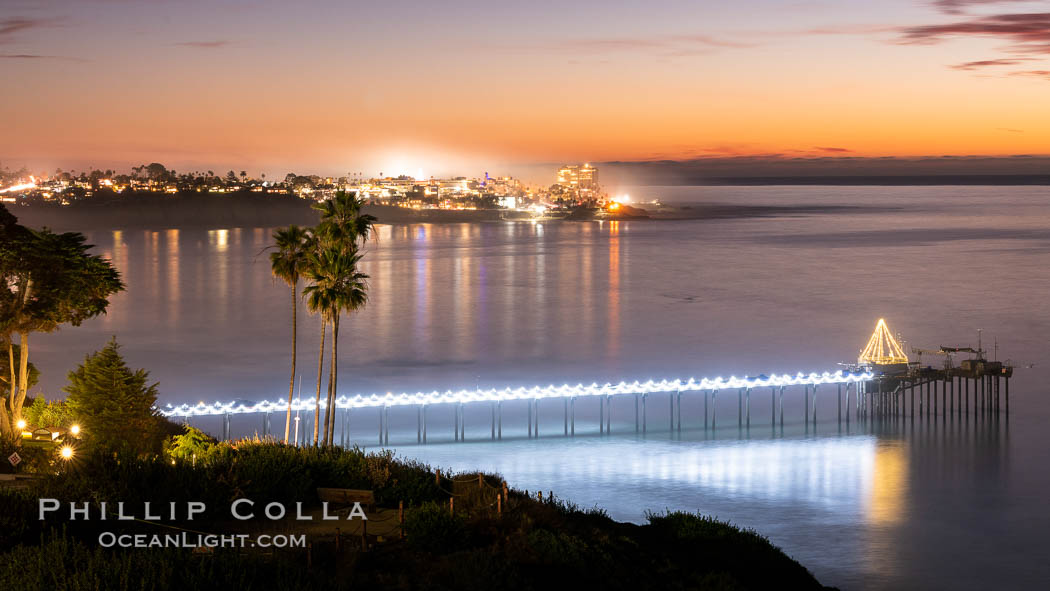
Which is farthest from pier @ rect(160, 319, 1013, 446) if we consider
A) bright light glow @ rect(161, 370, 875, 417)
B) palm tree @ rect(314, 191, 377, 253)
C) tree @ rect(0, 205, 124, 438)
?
tree @ rect(0, 205, 124, 438)

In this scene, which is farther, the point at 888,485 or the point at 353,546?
the point at 888,485

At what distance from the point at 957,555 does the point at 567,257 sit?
434 ft

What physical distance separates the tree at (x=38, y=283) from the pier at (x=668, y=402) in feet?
54.2

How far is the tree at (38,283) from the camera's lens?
3042cm

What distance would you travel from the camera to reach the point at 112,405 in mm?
31906

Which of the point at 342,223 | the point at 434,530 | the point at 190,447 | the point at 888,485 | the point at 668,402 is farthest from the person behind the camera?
the point at 668,402

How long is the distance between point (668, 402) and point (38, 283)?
113 feet

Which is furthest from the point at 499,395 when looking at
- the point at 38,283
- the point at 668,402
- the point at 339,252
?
the point at 38,283

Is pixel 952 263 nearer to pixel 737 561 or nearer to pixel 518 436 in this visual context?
pixel 518 436

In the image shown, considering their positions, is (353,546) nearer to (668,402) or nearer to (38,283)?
(38,283)

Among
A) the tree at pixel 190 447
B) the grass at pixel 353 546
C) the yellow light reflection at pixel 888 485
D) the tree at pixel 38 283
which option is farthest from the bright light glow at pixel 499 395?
the grass at pixel 353 546

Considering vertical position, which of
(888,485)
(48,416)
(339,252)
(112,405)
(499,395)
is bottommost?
(888,485)

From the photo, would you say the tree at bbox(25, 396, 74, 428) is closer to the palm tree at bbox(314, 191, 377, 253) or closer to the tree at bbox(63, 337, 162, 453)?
the tree at bbox(63, 337, 162, 453)

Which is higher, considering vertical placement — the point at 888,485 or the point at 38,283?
the point at 38,283
